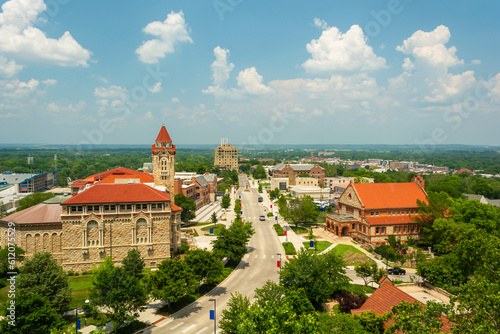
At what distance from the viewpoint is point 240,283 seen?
141ft

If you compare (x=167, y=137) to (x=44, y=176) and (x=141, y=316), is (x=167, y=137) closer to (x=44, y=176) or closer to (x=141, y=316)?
(x=141, y=316)

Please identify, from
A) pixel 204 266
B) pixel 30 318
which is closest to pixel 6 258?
pixel 30 318

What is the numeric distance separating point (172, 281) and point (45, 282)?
12542 millimetres

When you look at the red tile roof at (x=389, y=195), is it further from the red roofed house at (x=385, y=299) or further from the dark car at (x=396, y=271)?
the red roofed house at (x=385, y=299)

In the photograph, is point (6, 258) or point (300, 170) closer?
Result: point (6, 258)

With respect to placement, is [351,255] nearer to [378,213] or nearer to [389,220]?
[378,213]

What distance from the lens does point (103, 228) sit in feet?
152

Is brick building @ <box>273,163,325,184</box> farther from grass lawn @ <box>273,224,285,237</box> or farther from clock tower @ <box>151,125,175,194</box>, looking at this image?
clock tower @ <box>151,125,175,194</box>

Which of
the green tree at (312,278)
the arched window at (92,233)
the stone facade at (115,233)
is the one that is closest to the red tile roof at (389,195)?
the green tree at (312,278)

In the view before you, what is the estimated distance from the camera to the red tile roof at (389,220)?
6050 centimetres

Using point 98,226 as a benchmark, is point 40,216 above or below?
above

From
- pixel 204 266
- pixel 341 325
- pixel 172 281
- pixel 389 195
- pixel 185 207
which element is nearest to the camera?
pixel 341 325

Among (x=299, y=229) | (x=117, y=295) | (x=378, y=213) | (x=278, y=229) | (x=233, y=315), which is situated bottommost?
(x=299, y=229)

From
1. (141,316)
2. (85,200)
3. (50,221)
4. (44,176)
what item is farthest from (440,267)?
(44,176)
